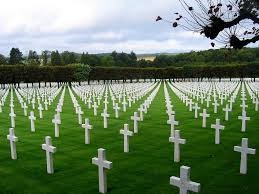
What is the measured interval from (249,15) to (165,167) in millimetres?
3633

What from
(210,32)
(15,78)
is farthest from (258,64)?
(210,32)

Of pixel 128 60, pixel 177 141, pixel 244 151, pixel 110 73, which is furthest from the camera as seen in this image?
pixel 128 60

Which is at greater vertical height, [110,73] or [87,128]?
[110,73]

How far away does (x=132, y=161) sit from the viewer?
8570mm

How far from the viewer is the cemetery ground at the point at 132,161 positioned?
22.3ft

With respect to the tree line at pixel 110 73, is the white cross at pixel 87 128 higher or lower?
lower

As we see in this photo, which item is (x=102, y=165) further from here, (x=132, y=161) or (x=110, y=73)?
(x=110, y=73)

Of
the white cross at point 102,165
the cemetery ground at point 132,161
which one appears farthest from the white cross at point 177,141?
the white cross at point 102,165

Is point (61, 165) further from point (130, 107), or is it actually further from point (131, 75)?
point (131, 75)

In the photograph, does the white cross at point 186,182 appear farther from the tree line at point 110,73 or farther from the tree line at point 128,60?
the tree line at point 128,60

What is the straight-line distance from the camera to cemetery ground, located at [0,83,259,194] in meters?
6.79

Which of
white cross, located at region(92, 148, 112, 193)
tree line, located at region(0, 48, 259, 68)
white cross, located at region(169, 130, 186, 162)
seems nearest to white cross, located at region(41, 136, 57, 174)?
white cross, located at region(92, 148, 112, 193)

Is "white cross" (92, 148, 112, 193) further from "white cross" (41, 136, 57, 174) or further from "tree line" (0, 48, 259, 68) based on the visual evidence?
"tree line" (0, 48, 259, 68)

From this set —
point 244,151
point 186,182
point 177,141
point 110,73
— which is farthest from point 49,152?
point 110,73
